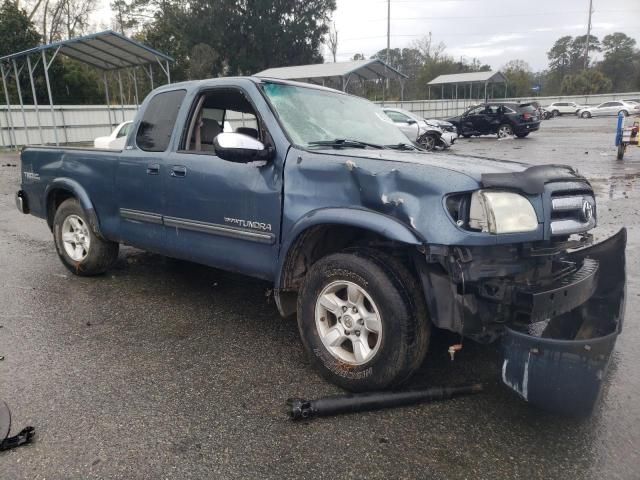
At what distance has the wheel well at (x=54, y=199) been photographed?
217 inches

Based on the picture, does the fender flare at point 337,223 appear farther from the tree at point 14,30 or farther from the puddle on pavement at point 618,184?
the tree at point 14,30

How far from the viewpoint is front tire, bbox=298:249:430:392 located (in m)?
2.82

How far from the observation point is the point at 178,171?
4043mm

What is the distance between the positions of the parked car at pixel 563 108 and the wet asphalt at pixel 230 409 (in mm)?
49953

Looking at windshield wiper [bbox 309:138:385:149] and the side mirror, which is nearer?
the side mirror

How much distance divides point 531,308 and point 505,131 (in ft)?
79.7

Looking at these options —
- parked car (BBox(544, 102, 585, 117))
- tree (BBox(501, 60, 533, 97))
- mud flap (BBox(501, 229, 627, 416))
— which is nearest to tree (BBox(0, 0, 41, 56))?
mud flap (BBox(501, 229, 627, 416))

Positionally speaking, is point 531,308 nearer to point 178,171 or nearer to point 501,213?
point 501,213

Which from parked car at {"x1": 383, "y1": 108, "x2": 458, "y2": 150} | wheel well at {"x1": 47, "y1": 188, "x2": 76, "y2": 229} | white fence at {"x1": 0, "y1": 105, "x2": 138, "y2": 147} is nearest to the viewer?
wheel well at {"x1": 47, "y1": 188, "x2": 76, "y2": 229}

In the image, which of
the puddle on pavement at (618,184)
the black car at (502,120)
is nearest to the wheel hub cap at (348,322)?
the puddle on pavement at (618,184)

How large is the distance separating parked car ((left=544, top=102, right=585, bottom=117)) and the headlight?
2035 inches

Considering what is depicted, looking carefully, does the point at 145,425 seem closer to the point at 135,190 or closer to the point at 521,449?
the point at 521,449

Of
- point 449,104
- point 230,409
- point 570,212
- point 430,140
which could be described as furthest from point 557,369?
point 449,104

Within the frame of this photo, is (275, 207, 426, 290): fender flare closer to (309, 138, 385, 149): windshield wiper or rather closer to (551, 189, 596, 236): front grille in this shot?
(309, 138, 385, 149): windshield wiper
